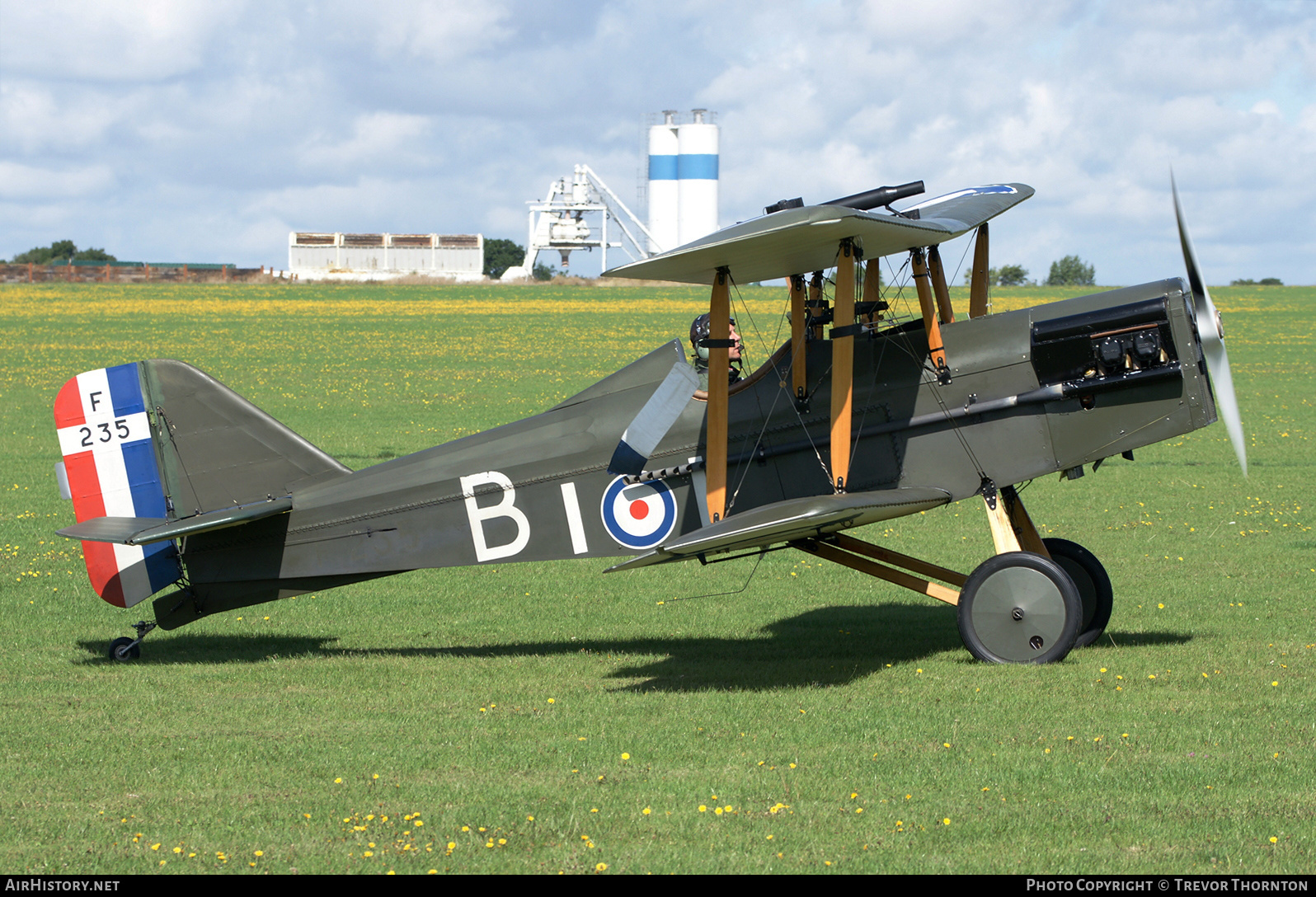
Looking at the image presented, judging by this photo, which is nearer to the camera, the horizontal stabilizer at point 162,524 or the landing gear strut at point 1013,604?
the landing gear strut at point 1013,604

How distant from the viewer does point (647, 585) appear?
11469 mm

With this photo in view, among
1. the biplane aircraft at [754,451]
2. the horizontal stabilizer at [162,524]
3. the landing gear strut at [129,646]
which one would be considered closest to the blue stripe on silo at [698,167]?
the biplane aircraft at [754,451]

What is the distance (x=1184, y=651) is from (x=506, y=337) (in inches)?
1498

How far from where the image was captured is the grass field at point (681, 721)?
5176mm

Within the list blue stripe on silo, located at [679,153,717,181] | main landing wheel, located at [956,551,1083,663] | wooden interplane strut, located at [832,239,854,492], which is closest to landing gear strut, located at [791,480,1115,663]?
main landing wheel, located at [956,551,1083,663]

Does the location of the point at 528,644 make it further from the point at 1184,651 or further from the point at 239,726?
the point at 1184,651

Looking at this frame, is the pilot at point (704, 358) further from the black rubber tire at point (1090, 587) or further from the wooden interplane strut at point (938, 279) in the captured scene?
the black rubber tire at point (1090, 587)

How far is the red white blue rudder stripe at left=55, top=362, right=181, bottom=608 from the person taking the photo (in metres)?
8.87

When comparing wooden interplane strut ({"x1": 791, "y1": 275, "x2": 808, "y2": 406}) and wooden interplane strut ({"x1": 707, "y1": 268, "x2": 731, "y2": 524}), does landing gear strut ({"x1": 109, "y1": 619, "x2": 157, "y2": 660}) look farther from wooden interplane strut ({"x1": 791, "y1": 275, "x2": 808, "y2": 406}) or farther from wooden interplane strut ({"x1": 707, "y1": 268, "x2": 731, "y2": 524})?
wooden interplane strut ({"x1": 791, "y1": 275, "x2": 808, "y2": 406})

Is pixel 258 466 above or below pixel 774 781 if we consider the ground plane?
above

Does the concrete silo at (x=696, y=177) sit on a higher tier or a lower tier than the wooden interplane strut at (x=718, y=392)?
higher

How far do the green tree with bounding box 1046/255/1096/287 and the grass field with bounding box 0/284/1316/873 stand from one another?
64636 mm

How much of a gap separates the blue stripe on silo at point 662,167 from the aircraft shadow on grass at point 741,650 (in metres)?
79.6

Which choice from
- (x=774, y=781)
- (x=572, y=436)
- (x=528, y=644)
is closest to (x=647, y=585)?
(x=528, y=644)
